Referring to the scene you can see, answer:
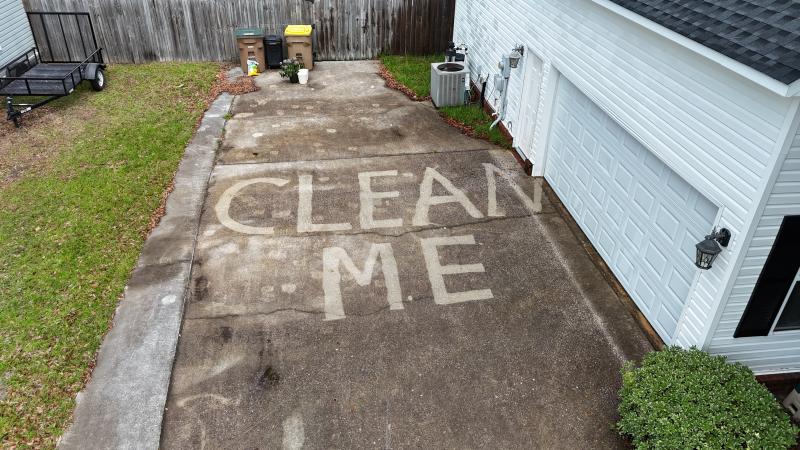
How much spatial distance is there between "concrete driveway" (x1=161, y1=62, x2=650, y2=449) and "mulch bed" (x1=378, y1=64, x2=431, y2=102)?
3.42 meters

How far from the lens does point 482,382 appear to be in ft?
22.6

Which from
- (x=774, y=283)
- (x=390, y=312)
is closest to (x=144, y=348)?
(x=390, y=312)

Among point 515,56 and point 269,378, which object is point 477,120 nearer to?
point 515,56

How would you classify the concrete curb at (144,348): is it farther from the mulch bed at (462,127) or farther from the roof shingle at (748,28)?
the roof shingle at (748,28)

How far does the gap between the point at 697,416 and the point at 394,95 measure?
1196 centimetres

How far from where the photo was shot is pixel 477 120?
13.9m

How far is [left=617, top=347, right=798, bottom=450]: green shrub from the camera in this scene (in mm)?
5227

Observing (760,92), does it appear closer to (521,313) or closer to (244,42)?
(521,313)

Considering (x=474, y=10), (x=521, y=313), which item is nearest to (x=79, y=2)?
(x=474, y=10)

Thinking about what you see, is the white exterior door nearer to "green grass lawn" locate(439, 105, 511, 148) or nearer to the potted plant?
"green grass lawn" locate(439, 105, 511, 148)

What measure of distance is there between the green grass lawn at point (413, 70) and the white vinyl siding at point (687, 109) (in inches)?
243

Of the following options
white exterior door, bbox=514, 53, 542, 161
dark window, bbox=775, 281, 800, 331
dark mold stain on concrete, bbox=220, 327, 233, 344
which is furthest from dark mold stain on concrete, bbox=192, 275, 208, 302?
dark window, bbox=775, 281, 800, 331

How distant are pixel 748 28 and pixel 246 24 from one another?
1476cm

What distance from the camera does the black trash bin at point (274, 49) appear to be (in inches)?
649
